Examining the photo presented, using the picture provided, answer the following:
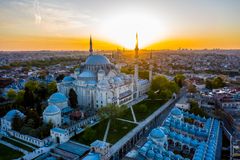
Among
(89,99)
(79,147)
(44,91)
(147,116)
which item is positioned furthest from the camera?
(44,91)

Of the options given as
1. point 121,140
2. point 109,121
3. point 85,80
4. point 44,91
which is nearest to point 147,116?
point 109,121

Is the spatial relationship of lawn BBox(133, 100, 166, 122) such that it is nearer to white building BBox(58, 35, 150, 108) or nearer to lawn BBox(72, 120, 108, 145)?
white building BBox(58, 35, 150, 108)

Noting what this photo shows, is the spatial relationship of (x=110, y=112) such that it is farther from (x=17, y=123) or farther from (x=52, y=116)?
(x=17, y=123)

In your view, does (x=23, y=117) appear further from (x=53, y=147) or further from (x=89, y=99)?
(x=89, y=99)

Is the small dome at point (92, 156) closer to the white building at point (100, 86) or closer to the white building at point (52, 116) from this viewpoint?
the white building at point (52, 116)

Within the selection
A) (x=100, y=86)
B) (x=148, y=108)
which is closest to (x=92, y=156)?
(x=100, y=86)

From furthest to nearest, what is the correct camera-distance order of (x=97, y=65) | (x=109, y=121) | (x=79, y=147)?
1. (x=97, y=65)
2. (x=109, y=121)
3. (x=79, y=147)
